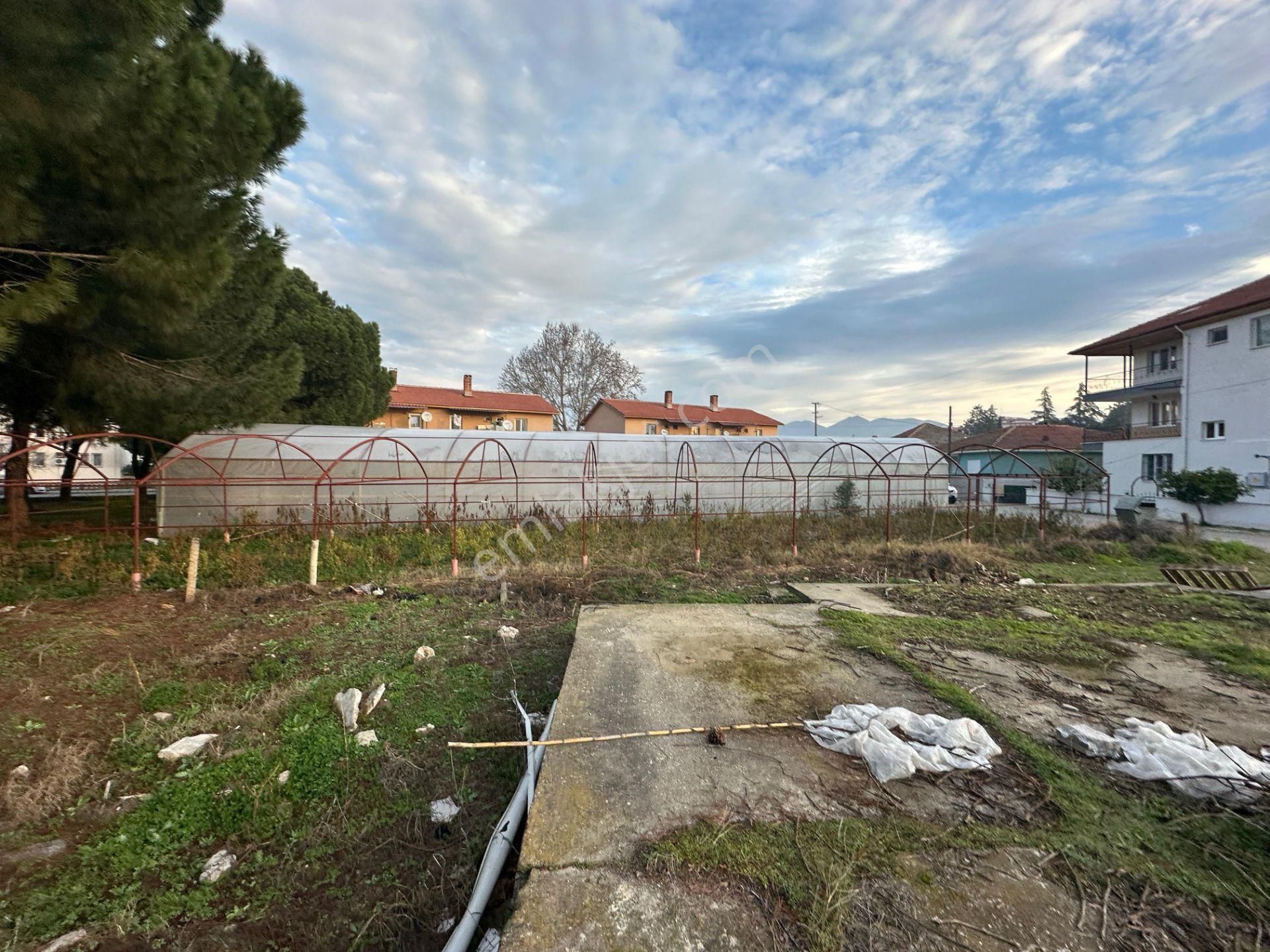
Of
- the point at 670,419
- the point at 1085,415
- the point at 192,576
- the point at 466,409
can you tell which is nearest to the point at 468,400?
the point at 466,409

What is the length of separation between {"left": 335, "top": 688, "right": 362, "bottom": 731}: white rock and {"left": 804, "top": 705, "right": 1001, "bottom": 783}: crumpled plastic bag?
11.0 feet

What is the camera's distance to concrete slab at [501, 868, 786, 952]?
1.94 metres

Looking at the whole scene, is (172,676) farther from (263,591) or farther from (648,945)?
(648,945)

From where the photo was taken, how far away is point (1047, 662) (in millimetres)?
4754

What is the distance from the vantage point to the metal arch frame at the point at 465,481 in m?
8.25

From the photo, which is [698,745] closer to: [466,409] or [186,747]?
[186,747]

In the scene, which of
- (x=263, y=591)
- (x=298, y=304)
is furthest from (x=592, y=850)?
(x=298, y=304)

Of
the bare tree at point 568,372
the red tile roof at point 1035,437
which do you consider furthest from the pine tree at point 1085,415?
the bare tree at point 568,372

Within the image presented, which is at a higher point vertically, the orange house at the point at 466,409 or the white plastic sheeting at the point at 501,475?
the orange house at the point at 466,409

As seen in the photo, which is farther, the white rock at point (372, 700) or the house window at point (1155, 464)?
the house window at point (1155, 464)

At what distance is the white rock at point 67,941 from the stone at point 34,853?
2.18ft

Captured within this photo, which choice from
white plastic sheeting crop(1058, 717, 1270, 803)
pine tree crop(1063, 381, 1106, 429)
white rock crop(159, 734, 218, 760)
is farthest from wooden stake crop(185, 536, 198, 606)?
pine tree crop(1063, 381, 1106, 429)

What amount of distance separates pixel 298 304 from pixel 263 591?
1200 cm

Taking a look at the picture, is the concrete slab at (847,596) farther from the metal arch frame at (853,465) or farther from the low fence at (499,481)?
the metal arch frame at (853,465)
